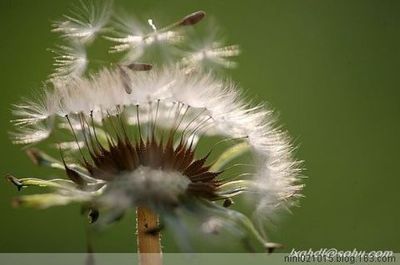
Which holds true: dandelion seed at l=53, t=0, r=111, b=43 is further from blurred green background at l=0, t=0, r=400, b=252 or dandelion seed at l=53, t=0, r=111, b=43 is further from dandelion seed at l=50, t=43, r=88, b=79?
blurred green background at l=0, t=0, r=400, b=252

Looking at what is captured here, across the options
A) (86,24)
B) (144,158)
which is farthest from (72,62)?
(144,158)

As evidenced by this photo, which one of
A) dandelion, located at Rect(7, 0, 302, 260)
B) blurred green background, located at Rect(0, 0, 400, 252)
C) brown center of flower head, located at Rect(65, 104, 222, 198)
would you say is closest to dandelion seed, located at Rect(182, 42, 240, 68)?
dandelion, located at Rect(7, 0, 302, 260)

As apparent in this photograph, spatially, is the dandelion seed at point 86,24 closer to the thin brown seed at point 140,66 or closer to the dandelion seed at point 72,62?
the dandelion seed at point 72,62

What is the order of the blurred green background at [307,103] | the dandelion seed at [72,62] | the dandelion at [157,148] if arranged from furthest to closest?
the blurred green background at [307,103], the dandelion seed at [72,62], the dandelion at [157,148]

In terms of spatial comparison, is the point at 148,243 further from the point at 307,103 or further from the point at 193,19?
the point at 307,103

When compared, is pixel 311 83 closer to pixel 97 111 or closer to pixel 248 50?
pixel 248 50

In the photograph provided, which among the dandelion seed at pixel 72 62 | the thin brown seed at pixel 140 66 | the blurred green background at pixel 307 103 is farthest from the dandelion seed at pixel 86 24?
the blurred green background at pixel 307 103
